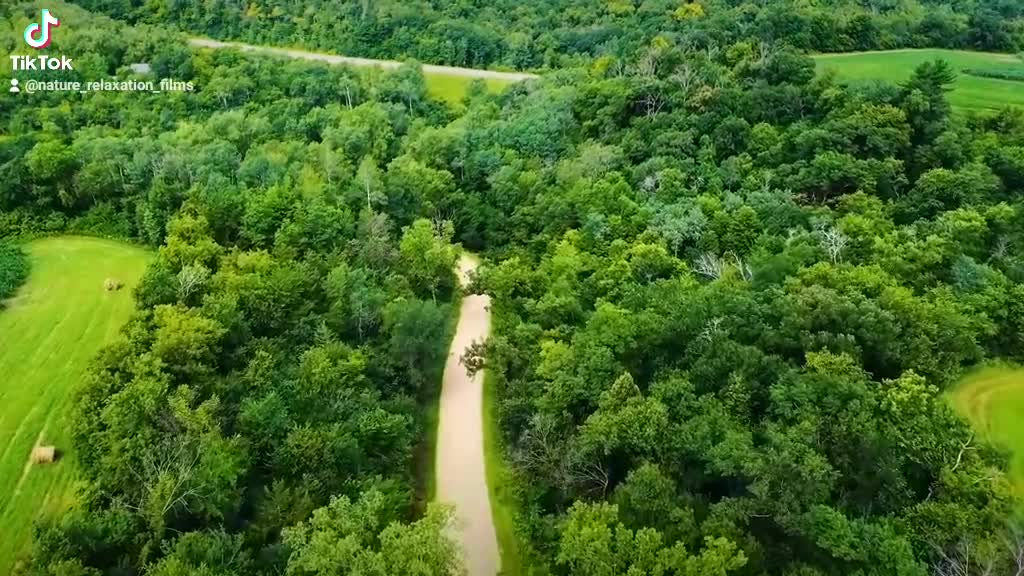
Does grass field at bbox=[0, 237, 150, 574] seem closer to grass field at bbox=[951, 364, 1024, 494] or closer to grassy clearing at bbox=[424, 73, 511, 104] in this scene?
grassy clearing at bbox=[424, 73, 511, 104]

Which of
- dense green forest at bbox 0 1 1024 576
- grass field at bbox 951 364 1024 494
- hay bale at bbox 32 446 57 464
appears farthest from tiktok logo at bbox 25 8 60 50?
grass field at bbox 951 364 1024 494

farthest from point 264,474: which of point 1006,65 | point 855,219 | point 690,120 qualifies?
point 1006,65

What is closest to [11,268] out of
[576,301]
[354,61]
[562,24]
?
[576,301]

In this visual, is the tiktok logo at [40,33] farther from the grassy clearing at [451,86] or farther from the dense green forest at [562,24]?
the grassy clearing at [451,86]

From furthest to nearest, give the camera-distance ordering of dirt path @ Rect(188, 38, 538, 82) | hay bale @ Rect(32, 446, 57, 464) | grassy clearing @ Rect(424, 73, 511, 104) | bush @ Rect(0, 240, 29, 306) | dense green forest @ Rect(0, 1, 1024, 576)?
dirt path @ Rect(188, 38, 538, 82) < grassy clearing @ Rect(424, 73, 511, 104) < bush @ Rect(0, 240, 29, 306) < hay bale @ Rect(32, 446, 57, 464) < dense green forest @ Rect(0, 1, 1024, 576)

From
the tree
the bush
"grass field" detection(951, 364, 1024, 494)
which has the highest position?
"grass field" detection(951, 364, 1024, 494)

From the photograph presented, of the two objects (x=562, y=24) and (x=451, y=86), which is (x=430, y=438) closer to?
(x=451, y=86)
